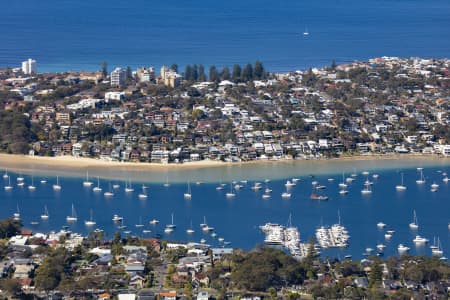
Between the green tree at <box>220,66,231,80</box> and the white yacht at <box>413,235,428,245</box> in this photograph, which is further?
the green tree at <box>220,66,231,80</box>

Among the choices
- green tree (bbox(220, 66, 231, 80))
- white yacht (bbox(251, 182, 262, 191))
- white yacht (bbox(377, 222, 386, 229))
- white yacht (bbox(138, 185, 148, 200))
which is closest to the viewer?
white yacht (bbox(377, 222, 386, 229))

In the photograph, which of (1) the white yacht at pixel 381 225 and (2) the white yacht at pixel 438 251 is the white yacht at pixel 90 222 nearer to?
(1) the white yacht at pixel 381 225

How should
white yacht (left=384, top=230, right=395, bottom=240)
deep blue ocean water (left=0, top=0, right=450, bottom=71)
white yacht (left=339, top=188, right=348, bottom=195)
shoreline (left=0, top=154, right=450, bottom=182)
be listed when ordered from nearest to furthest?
white yacht (left=384, top=230, right=395, bottom=240) < white yacht (left=339, top=188, right=348, bottom=195) < shoreline (left=0, top=154, right=450, bottom=182) < deep blue ocean water (left=0, top=0, right=450, bottom=71)

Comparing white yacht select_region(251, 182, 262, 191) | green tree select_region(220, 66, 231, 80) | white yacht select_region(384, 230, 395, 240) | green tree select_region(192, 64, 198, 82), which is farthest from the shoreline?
green tree select_region(192, 64, 198, 82)

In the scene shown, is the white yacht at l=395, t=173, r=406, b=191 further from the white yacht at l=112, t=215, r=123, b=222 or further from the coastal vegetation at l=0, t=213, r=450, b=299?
the white yacht at l=112, t=215, r=123, b=222

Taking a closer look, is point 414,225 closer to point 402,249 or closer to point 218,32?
point 402,249

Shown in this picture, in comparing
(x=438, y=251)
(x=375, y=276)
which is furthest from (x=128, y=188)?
(x=375, y=276)

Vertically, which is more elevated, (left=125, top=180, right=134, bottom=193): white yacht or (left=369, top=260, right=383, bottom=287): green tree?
(left=125, top=180, right=134, bottom=193): white yacht
